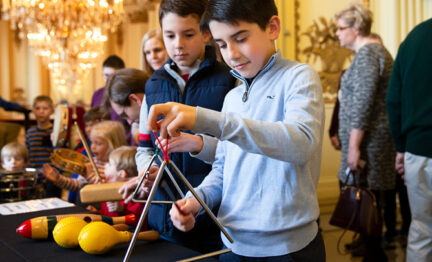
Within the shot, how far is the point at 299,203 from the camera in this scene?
1.09m

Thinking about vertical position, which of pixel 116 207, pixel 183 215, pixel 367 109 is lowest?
pixel 116 207

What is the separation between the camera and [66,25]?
20.5 ft

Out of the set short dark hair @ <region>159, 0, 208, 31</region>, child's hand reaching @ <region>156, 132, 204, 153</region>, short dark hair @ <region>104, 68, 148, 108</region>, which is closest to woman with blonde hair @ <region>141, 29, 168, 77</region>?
short dark hair @ <region>104, 68, 148, 108</region>

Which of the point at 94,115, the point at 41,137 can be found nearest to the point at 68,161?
the point at 94,115

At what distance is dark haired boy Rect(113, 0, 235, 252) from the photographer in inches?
60.7

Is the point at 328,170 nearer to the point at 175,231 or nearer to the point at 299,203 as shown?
the point at 175,231

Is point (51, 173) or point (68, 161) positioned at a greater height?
point (68, 161)

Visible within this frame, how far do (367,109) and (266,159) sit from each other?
2.06m

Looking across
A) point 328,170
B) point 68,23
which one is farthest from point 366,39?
point 68,23

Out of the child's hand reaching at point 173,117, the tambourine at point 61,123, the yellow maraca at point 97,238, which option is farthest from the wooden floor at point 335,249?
the child's hand reaching at point 173,117

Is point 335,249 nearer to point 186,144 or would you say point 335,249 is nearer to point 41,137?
point 186,144

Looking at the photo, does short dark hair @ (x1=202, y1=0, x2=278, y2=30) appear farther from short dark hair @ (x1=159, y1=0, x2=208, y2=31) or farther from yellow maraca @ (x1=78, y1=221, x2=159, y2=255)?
yellow maraca @ (x1=78, y1=221, x2=159, y2=255)

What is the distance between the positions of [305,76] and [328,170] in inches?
153

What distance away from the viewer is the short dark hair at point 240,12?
1.05 meters
